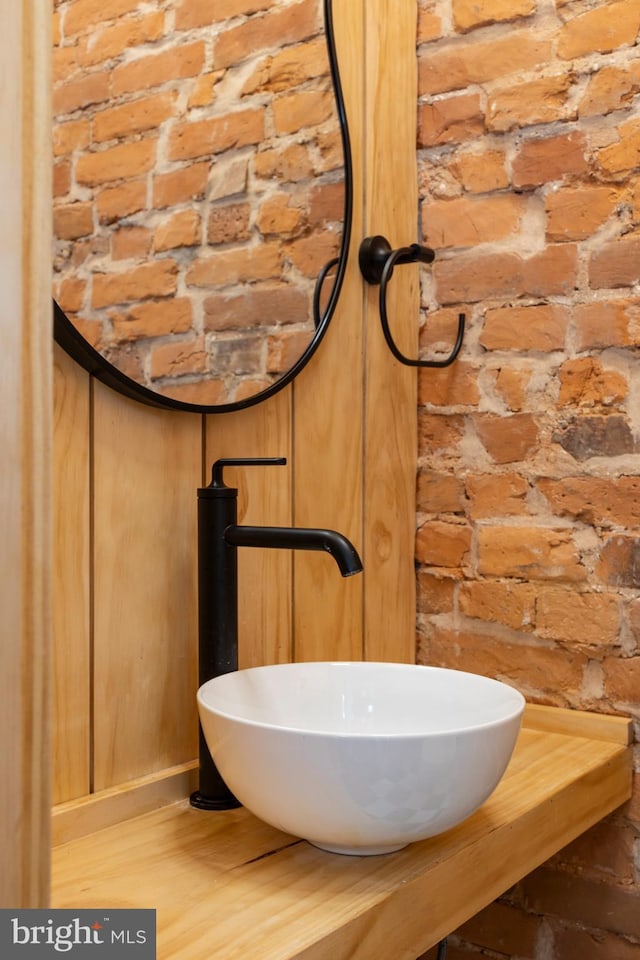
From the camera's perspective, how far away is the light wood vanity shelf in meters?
0.82

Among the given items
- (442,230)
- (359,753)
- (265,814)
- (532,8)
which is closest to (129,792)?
(265,814)

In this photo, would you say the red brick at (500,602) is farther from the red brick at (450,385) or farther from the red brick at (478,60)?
the red brick at (478,60)

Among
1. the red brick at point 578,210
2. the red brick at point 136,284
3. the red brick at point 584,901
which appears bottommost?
the red brick at point 584,901

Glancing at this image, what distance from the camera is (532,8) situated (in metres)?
1.46

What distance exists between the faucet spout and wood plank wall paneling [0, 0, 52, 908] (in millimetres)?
438

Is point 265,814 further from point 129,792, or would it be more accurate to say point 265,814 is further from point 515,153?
point 515,153

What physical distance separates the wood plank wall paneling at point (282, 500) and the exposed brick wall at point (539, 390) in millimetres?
63

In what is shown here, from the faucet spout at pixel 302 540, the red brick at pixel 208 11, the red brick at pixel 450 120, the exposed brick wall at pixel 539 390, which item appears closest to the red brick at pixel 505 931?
the exposed brick wall at pixel 539 390

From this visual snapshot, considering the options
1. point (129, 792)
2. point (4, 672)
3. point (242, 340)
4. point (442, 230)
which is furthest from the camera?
point (442, 230)

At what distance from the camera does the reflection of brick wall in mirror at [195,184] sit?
3.28ft

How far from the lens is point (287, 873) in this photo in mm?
926

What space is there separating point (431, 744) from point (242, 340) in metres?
0.59

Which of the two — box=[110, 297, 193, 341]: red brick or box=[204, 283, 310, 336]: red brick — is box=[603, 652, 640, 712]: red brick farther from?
box=[110, 297, 193, 341]: red brick

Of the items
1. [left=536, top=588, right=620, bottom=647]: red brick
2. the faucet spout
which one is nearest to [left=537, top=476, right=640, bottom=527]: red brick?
[left=536, top=588, right=620, bottom=647]: red brick
